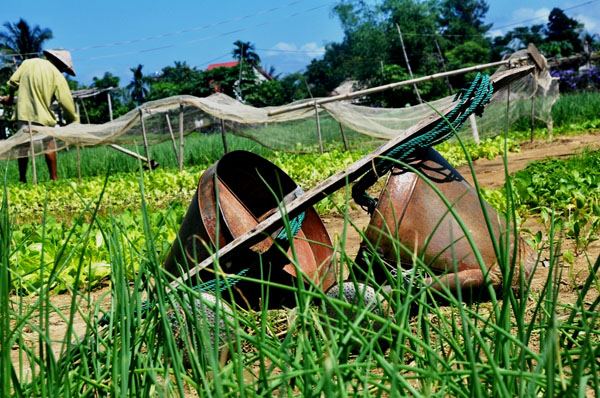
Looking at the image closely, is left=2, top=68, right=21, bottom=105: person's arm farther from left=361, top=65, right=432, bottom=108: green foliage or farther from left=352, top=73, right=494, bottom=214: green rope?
left=361, top=65, right=432, bottom=108: green foliage

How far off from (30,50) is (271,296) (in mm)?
60977

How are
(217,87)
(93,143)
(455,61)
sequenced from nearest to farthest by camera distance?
1. (93,143)
2. (217,87)
3. (455,61)

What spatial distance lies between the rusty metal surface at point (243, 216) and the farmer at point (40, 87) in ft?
26.7

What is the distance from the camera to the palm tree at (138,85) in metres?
77.8

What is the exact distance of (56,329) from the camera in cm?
258

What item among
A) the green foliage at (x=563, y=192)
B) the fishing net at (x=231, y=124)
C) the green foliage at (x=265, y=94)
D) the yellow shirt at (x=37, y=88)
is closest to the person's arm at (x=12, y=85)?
the yellow shirt at (x=37, y=88)

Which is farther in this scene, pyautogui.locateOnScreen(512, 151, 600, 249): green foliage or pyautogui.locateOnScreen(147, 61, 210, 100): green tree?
pyautogui.locateOnScreen(147, 61, 210, 100): green tree

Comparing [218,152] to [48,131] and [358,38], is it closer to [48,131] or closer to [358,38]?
[48,131]

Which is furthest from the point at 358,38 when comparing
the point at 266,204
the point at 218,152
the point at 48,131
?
the point at 266,204

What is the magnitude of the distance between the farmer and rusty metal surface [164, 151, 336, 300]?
8.14 meters

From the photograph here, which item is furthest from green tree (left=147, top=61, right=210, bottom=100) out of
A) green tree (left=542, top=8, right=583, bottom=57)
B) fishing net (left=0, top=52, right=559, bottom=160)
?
fishing net (left=0, top=52, right=559, bottom=160)

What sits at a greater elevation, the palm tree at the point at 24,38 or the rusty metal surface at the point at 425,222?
the palm tree at the point at 24,38

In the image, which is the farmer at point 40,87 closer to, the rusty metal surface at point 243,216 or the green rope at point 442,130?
the rusty metal surface at point 243,216

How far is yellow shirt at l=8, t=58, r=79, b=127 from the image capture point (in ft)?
31.7
